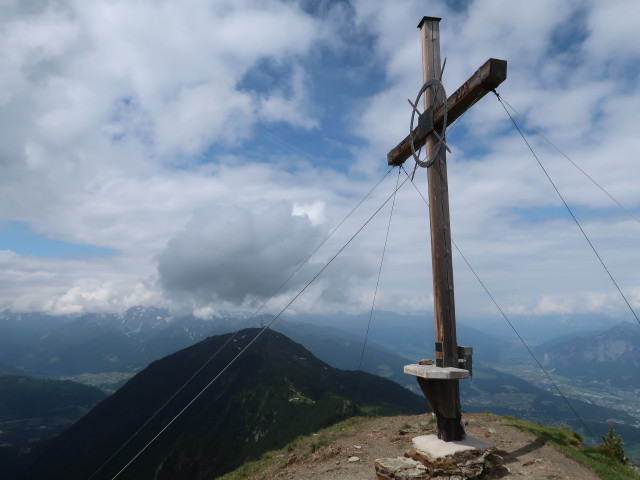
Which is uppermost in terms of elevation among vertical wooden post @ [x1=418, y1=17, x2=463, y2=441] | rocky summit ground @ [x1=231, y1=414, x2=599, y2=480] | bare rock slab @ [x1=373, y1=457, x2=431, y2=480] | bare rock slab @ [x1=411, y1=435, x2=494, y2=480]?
vertical wooden post @ [x1=418, y1=17, x2=463, y2=441]

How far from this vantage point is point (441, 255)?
11117mm

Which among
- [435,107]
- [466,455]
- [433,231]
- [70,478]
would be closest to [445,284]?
[433,231]

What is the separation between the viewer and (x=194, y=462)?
6693 inches

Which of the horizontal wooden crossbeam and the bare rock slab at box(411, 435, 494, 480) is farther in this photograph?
the bare rock slab at box(411, 435, 494, 480)

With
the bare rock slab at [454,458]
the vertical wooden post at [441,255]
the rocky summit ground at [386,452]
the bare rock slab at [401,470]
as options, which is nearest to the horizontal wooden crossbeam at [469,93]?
the vertical wooden post at [441,255]

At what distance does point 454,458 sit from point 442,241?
18.7 ft

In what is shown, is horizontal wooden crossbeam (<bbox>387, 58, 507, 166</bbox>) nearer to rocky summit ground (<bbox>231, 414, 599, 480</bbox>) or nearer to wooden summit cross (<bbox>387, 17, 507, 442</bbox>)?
wooden summit cross (<bbox>387, 17, 507, 442</bbox>)

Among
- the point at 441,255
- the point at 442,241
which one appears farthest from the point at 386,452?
the point at 442,241

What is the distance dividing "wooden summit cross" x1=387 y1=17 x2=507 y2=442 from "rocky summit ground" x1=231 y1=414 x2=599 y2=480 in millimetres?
2219

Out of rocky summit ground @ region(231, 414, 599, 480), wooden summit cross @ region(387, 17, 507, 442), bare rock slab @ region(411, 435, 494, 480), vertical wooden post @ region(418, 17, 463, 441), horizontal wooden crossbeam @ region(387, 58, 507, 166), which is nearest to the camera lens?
horizontal wooden crossbeam @ region(387, 58, 507, 166)

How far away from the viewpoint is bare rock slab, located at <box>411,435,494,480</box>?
994 cm

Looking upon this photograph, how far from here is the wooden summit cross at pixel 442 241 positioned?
10148 millimetres

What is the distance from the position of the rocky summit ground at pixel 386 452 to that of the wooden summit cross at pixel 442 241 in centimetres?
222

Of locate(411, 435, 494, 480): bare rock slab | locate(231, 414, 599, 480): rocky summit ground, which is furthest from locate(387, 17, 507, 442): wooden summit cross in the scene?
locate(231, 414, 599, 480): rocky summit ground
